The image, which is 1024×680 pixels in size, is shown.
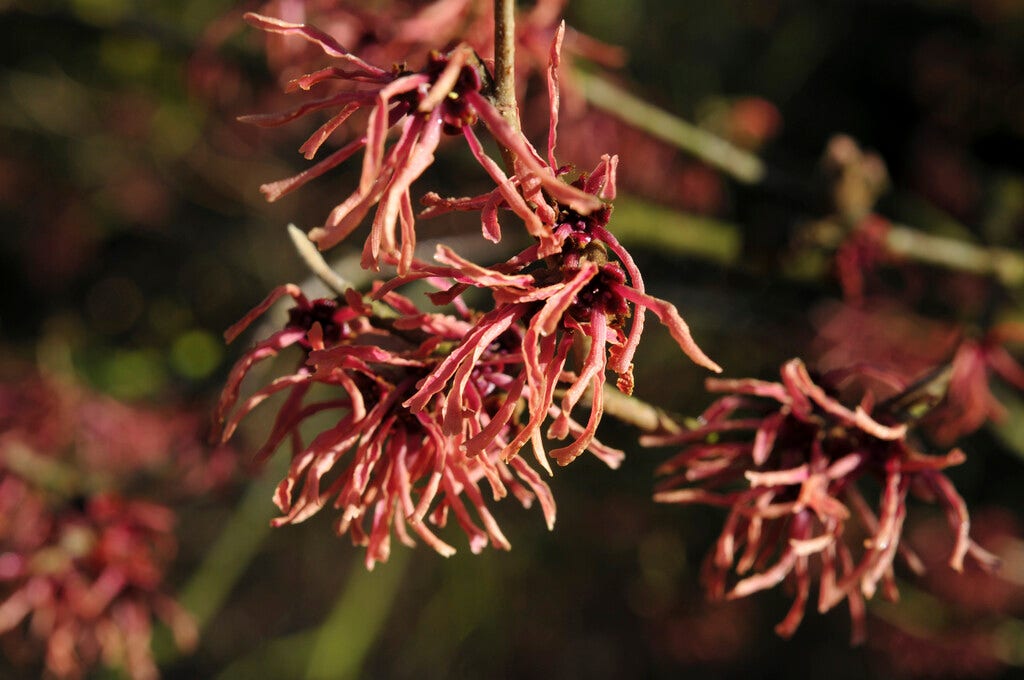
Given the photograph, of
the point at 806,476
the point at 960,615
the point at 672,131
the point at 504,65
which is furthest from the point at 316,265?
Answer: the point at 960,615

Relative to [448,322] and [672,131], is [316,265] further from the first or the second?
[672,131]

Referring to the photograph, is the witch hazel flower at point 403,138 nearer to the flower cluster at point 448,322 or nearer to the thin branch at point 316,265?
the flower cluster at point 448,322

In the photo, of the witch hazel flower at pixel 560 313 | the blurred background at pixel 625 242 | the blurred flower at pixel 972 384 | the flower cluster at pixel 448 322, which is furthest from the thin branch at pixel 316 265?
the blurred background at pixel 625 242

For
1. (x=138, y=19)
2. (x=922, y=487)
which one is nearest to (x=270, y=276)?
(x=138, y=19)

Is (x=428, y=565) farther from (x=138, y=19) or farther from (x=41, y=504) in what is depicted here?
(x=138, y=19)

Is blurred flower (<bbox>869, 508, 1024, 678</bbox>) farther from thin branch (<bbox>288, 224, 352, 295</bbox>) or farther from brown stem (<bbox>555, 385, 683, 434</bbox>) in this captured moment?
thin branch (<bbox>288, 224, 352, 295</bbox>)

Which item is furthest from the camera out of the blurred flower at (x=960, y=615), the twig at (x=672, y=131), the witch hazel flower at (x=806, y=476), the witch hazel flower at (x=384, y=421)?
the blurred flower at (x=960, y=615)
